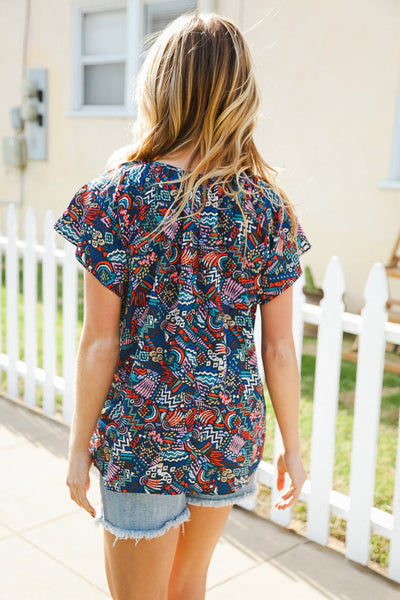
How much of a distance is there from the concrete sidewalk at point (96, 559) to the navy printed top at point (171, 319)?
1351 millimetres

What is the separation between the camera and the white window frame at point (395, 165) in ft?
21.3

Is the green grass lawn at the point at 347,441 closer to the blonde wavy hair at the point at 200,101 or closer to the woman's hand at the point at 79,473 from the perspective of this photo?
the woman's hand at the point at 79,473

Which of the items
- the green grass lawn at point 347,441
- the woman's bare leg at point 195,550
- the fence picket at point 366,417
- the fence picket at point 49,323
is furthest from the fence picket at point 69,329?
the woman's bare leg at point 195,550

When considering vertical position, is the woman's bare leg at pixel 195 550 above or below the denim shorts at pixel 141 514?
below

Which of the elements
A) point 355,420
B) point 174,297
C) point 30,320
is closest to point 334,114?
point 30,320

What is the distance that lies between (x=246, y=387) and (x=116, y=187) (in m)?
0.54

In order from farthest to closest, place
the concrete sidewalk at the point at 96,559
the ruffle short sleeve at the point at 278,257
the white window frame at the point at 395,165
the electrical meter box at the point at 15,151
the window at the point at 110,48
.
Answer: the electrical meter box at the point at 15,151, the window at the point at 110,48, the white window frame at the point at 395,165, the concrete sidewalk at the point at 96,559, the ruffle short sleeve at the point at 278,257

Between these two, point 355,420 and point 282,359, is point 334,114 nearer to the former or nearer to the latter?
point 355,420

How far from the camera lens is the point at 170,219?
58.6 inches

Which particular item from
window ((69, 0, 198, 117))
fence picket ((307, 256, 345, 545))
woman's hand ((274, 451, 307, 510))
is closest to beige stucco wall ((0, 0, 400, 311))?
window ((69, 0, 198, 117))

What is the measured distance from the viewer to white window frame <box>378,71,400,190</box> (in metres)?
6.50

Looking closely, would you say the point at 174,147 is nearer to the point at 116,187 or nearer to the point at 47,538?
the point at 116,187

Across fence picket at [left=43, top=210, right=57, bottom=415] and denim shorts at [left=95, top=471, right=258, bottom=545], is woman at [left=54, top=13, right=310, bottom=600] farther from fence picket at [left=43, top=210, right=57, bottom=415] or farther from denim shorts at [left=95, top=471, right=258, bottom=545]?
fence picket at [left=43, top=210, right=57, bottom=415]

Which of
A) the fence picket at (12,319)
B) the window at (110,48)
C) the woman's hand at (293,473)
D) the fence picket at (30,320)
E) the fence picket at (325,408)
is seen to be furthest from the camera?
the window at (110,48)
